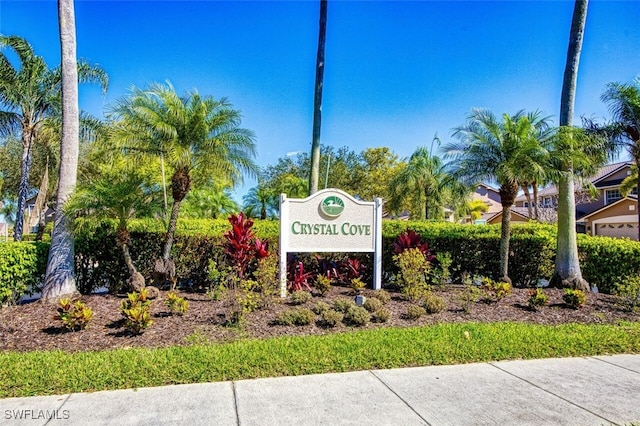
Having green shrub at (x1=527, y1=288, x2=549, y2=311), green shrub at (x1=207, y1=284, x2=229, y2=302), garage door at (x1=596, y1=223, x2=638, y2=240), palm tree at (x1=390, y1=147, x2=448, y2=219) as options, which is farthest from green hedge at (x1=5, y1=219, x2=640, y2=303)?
garage door at (x1=596, y1=223, x2=638, y2=240)

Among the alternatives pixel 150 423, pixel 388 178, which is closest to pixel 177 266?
pixel 150 423

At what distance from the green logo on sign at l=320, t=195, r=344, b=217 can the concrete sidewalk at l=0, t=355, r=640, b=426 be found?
4275mm

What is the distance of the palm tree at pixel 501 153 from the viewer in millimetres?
8781

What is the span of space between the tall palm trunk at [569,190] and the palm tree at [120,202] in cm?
881

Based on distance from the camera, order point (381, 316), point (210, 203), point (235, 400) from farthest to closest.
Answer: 1. point (210, 203)
2. point (381, 316)
3. point (235, 400)

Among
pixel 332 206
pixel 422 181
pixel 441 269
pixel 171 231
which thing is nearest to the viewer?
pixel 171 231

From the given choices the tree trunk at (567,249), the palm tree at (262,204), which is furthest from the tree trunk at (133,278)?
the palm tree at (262,204)

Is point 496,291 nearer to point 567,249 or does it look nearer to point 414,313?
point 414,313

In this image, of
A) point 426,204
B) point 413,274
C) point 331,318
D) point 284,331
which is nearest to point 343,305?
point 331,318

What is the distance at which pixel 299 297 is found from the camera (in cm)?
740

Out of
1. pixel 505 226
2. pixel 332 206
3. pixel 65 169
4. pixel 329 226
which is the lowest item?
pixel 329 226

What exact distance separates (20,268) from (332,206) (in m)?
5.79

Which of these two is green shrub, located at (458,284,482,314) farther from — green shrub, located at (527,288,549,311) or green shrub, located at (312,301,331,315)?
green shrub, located at (312,301,331,315)

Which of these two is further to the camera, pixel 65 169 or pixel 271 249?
pixel 271 249
